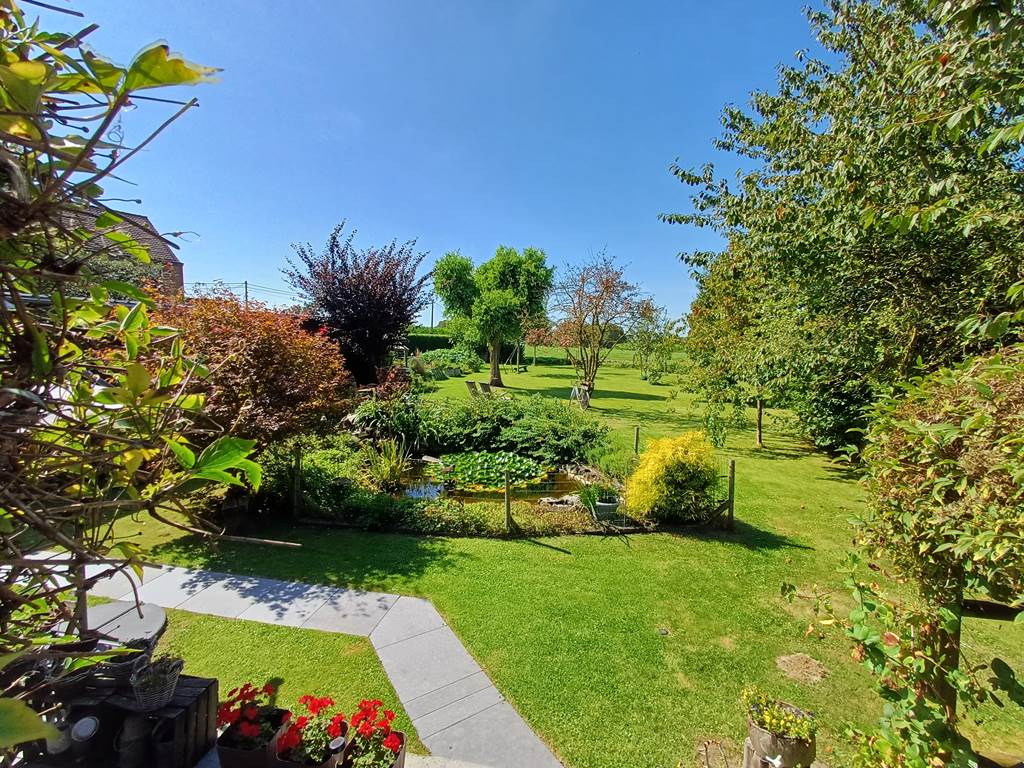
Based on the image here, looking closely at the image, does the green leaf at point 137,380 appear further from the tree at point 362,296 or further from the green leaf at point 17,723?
the tree at point 362,296

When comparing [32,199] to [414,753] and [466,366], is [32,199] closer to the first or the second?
[414,753]

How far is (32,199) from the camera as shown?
0.68 meters

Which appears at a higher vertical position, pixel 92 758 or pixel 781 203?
pixel 781 203

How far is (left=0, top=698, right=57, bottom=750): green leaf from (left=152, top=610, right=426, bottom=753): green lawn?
3.36m

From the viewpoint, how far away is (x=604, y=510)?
6805 mm

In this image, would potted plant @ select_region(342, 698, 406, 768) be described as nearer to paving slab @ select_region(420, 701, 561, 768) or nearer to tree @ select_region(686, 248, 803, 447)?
paving slab @ select_region(420, 701, 561, 768)

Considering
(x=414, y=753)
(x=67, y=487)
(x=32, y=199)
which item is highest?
(x=32, y=199)

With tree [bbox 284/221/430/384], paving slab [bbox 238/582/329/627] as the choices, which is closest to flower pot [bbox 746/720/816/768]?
paving slab [bbox 238/582/329/627]

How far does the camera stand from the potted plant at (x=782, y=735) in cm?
262

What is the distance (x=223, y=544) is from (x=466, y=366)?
2508 cm

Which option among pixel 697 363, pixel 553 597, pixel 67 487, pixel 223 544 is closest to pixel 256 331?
pixel 223 544

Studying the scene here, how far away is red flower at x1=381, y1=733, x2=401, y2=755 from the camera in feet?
8.16

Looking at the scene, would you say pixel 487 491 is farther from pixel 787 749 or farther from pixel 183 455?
pixel 183 455

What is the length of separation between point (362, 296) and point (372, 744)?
451 inches
